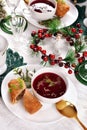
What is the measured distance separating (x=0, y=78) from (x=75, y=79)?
25 cm

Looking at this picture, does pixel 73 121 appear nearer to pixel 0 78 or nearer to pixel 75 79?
pixel 75 79

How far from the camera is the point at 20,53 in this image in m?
Result: 1.02

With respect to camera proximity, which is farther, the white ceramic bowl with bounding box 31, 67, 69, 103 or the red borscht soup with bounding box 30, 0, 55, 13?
the red borscht soup with bounding box 30, 0, 55, 13

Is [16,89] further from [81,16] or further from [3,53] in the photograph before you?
[81,16]

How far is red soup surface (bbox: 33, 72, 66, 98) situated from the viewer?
0.84 m

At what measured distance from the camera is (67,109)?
2.75 ft

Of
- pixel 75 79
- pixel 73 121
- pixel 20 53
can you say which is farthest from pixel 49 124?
pixel 20 53

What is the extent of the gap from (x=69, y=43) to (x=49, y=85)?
0.26 meters

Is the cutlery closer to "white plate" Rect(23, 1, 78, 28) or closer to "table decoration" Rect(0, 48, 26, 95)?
"table decoration" Rect(0, 48, 26, 95)

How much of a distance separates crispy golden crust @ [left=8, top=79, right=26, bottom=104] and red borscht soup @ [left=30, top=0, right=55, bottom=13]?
0.34 metres

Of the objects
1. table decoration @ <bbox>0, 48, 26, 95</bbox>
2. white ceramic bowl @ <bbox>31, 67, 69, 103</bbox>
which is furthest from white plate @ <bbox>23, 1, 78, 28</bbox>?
white ceramic bowl @ <bbox>31, 67, 69, 103</bbox>

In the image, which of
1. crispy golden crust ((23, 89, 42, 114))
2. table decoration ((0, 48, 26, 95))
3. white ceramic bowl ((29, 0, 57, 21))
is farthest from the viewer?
white ceramic bowl ((29, 0, 57, 21))

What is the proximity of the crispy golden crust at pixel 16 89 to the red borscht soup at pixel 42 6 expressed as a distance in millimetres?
337

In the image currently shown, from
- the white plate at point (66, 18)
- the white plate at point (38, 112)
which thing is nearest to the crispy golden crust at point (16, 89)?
the white plate at point (38, 112)
